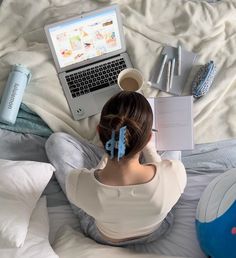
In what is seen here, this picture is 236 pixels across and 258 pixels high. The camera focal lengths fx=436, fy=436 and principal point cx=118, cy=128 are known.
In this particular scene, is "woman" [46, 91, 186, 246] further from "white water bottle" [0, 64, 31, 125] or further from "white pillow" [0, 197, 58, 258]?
"white water bottle" [0, 64, 31, 125]

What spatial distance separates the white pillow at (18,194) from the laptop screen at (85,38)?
0.40 m

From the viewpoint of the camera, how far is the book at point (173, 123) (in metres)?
1.34

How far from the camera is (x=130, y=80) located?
1403 millimetres

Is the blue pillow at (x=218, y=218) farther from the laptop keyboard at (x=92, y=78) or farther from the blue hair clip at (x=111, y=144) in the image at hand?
the laptop keyboard at (x=92, y=78)

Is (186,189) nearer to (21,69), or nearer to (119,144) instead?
(119,144)

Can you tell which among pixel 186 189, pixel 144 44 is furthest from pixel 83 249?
pixel 144 44

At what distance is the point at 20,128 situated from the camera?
4.64ft

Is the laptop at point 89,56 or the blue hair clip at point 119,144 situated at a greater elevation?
the blue hair clip at point 119,144

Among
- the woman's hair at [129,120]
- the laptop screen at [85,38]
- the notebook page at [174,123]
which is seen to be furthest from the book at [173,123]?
the woman's hair at [129,120]

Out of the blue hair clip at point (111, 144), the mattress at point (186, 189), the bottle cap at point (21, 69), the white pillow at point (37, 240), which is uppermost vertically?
the blue hair clip at point (111, 144)

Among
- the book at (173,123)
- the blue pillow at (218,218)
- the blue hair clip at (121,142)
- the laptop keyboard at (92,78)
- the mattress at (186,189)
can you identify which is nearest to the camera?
the blue hair clip at (121,142)

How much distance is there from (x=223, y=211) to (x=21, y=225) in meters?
0.52

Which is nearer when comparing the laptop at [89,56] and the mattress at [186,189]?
the mattress at [186,189]

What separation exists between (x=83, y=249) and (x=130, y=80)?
0.55 meters
